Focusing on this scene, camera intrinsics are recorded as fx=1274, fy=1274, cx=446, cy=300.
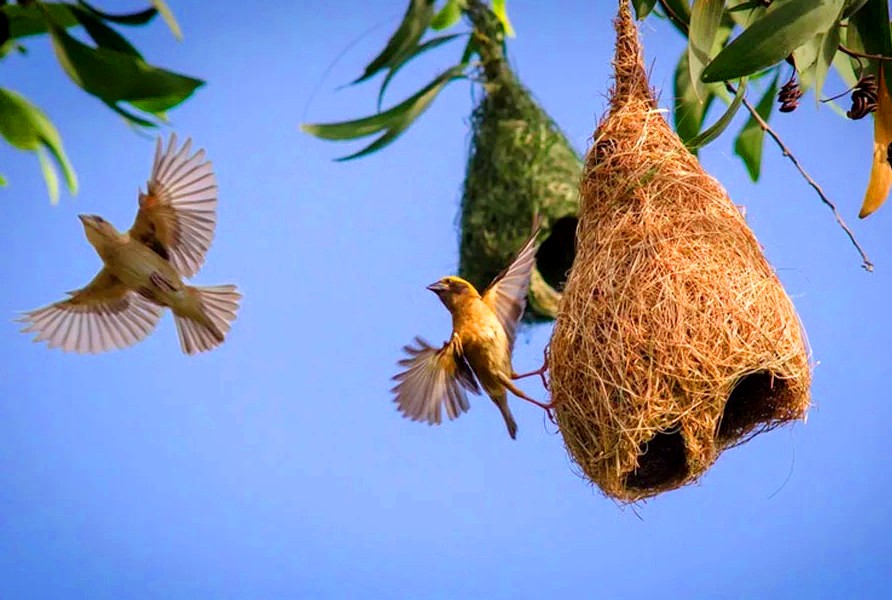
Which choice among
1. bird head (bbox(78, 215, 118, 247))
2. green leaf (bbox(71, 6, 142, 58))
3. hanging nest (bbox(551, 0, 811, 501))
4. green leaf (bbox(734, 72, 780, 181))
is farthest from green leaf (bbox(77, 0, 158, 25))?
green leaf (bbox(734, 72, 780, 181))

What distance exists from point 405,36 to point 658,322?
766 mm

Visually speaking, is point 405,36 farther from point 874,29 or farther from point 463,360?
point 874,29

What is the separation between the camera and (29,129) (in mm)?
2213

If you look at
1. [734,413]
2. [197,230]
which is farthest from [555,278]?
[197,230]

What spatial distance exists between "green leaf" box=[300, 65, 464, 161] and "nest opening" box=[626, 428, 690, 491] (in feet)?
2.68

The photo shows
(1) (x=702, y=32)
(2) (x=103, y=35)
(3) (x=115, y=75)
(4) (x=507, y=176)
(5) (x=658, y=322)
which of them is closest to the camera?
(3) (x=115, y=75)

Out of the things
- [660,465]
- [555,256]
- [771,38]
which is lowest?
[660,465]

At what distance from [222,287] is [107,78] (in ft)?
3.04

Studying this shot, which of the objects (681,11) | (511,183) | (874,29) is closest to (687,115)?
(681,11)

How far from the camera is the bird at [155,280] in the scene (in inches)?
86.4

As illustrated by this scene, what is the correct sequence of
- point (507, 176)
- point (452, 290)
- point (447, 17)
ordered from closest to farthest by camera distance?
point (452, 290) < point (507, 176) < point (447, 17)

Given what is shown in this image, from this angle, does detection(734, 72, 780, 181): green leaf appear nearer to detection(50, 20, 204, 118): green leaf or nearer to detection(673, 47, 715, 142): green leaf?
detection(673, 47, 715, 142): green leaf

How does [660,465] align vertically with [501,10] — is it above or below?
below

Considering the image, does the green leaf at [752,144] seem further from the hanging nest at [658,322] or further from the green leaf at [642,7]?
the green leaf at [642,7]
